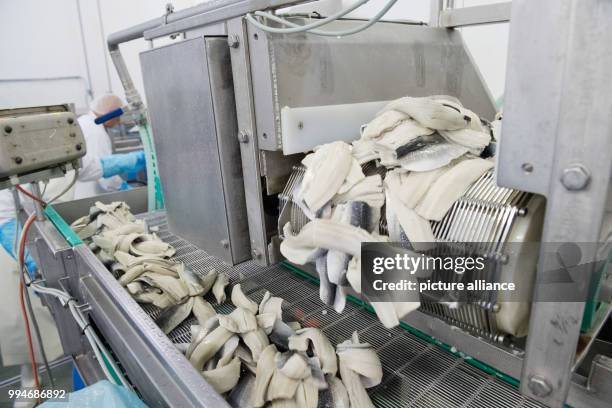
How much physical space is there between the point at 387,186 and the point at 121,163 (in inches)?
75.6

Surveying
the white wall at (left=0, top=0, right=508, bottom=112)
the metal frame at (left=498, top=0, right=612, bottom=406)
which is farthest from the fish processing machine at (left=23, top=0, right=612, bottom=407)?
the white wall at (left=0, top=0, right=508, bottom=112)

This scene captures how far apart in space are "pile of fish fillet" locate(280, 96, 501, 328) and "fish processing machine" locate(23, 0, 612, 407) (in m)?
0.04

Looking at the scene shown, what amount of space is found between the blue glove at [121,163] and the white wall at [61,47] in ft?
6.44

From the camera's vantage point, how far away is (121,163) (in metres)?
2.18

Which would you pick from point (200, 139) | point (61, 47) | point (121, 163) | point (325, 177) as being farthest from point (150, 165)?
point (61, 47)

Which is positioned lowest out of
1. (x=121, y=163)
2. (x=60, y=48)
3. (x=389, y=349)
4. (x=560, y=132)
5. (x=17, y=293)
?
(x=17, y=293)

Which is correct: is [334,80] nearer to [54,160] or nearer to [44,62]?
[54,160]

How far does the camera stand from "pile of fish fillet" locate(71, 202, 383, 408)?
64 centimetres

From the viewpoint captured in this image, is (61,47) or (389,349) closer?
(389,349)

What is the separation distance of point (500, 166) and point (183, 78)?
0.72 metres

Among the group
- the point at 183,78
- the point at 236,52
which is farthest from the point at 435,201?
the point at 183,78

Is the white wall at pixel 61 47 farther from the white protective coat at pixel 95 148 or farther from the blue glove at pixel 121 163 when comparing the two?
the blue glove at pixel 121 163

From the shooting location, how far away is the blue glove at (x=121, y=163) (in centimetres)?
216

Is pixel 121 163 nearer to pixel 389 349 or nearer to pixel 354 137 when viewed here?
pixel 354 137
